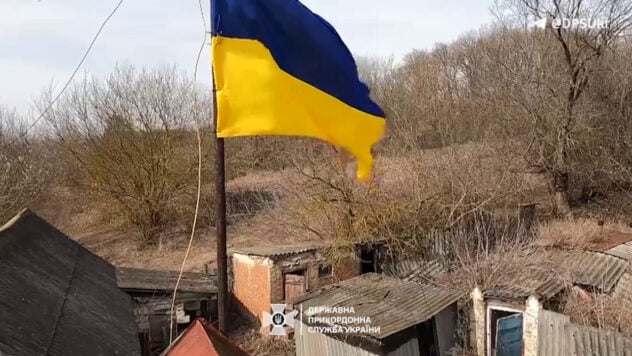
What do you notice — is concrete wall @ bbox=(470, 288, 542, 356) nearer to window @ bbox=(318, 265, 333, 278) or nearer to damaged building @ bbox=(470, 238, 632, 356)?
damaged building @ bbox=(470, 238, 632, 356)

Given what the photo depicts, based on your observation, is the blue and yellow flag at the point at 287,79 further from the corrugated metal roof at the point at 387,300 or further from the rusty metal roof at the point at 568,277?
the rusty metal roof at the point at 568,277

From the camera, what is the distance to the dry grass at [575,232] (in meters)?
15.2

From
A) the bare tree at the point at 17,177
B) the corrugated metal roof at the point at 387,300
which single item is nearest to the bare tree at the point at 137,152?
the bare tree at the point at 17,177

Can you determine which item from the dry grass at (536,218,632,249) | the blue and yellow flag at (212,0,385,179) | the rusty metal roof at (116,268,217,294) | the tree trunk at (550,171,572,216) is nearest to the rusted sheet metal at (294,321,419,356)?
the rusty metal roof at (116,268,217,294)

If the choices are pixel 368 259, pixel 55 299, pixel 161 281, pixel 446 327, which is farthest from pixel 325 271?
pixel 55 299

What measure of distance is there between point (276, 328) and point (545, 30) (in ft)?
51.6

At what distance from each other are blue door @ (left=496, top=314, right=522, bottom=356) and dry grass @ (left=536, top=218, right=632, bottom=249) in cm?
503

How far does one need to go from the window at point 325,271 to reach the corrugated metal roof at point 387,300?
2.46 m

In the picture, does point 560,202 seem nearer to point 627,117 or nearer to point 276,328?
point 627,117

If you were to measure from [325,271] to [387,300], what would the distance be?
4192mm

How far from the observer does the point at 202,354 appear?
5.82m

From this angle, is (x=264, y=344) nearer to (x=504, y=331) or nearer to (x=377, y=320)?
(x=377, y=320)

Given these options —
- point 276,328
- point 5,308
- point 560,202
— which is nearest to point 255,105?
point 5,308

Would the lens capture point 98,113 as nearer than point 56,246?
No
